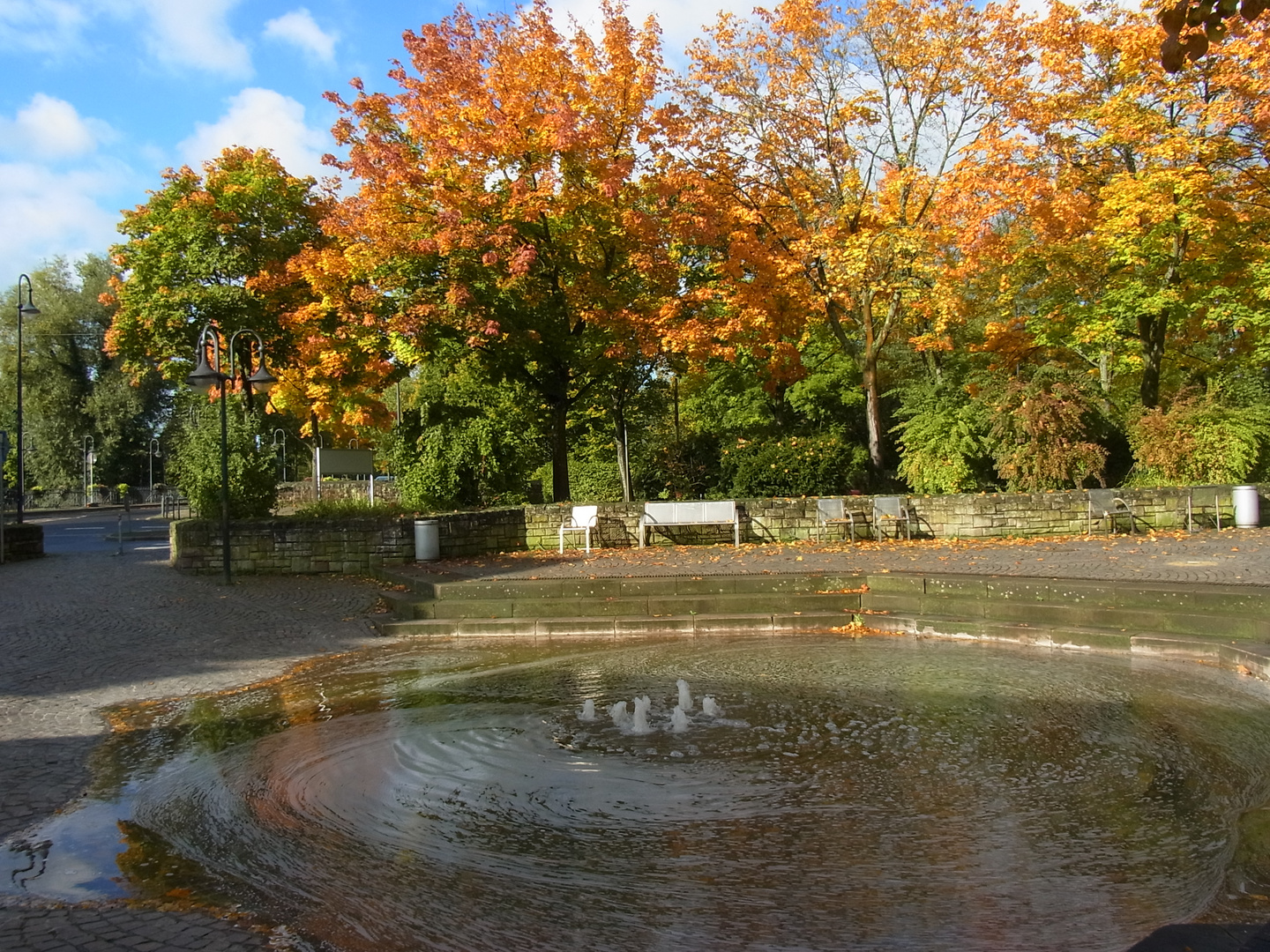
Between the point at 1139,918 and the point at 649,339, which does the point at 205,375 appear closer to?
the point at 649,339

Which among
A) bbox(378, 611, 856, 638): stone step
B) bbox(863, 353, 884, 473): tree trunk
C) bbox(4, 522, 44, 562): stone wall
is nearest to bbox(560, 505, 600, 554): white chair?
bbox(378, 611, 856, 638): stone step

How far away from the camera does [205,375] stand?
14977 millimetres

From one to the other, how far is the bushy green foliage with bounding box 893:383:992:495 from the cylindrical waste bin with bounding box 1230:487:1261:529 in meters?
5.00

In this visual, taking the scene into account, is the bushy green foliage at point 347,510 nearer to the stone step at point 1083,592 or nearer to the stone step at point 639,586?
the stone step at point 639,586

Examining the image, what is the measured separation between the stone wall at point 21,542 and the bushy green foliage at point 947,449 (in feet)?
65.1

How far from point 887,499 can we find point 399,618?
9.79 metres

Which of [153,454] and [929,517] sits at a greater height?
[153,454]

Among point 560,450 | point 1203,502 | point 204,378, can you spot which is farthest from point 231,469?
point 1203,502

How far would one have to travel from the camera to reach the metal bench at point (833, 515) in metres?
17.8

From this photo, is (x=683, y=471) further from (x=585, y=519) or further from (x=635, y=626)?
(x=635, y=626)

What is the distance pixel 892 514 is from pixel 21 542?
18.8 metres

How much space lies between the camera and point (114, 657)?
33.2 feet

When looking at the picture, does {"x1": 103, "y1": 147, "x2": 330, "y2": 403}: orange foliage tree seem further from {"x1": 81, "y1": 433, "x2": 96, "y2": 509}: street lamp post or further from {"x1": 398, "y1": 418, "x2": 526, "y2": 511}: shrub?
{"x1": 81, "y1": 433, "x2": 96, "y2": 509}: street lamp post

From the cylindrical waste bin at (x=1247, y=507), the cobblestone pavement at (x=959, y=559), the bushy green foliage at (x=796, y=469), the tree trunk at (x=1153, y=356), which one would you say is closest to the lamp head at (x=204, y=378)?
the cobblestone pavement at (x=959, y=559)
